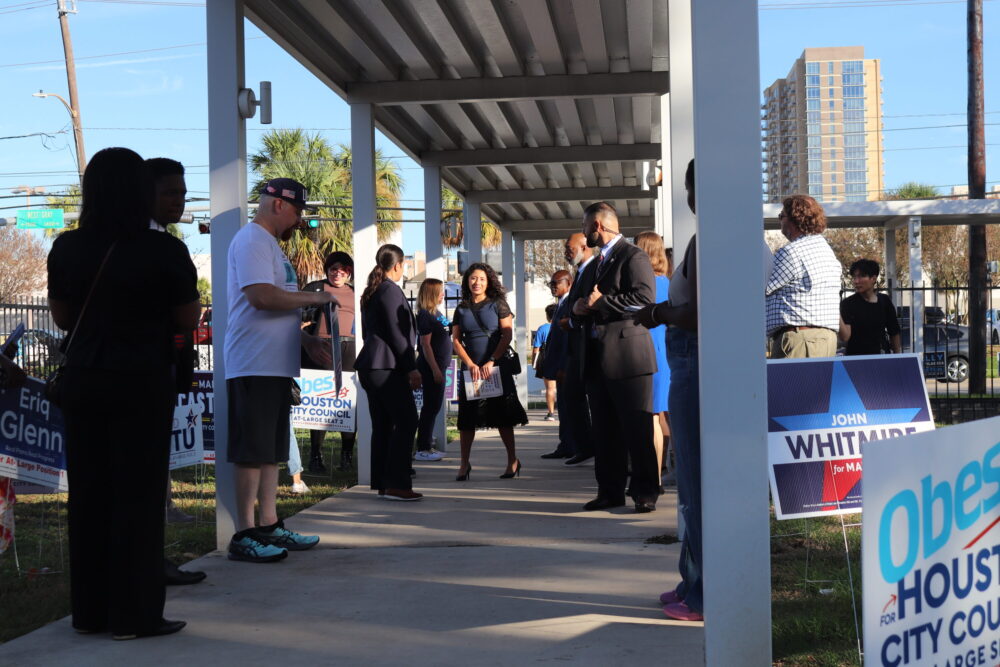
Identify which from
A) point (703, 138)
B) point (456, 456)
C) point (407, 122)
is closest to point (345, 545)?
point (703, 138)

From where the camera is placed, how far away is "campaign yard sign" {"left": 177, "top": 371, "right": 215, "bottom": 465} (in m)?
8.08

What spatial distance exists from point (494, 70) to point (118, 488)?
23.3 ft

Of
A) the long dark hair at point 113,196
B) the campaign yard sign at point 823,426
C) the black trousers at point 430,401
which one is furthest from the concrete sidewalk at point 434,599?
the black trousers at point 430,401

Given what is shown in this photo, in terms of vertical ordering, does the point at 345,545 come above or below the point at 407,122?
below

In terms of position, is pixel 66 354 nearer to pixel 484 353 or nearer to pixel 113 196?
pixel 113 196

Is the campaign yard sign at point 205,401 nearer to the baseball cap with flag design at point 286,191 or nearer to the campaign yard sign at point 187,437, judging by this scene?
the campaign yard sign at point 187,437

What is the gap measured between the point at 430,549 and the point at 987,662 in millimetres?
4078

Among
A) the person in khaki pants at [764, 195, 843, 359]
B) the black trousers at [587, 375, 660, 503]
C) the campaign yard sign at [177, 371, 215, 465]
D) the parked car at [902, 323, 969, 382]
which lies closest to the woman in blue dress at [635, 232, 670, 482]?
the black trousers at [587, 375, 660, 503]

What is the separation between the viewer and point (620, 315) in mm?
7438

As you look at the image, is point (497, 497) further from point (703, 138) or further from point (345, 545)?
point (703, 138)

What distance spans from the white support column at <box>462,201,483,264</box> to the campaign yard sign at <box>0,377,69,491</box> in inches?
452

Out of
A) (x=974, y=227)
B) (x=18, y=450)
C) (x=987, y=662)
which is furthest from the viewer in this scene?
(x=974, y=227)

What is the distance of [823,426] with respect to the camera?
5.48 metres

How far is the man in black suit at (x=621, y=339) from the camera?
7.40m
